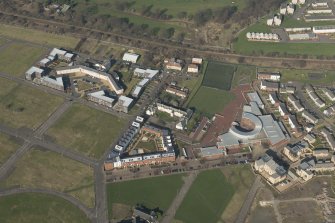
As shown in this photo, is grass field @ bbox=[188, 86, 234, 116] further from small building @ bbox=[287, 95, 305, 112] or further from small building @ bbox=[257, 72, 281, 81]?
small building @ bbox=[287, 95, 305, 112]

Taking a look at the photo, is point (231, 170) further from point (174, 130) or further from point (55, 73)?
point (55, 73)

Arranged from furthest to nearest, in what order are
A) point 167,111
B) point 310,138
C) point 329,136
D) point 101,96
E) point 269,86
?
1. point 269,86
2. point 101,96
3. point 167,111
4. point 329,136
5. point 310,138

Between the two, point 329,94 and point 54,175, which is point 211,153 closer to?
point 54,175

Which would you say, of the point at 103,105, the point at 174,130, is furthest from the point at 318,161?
the point at 103,105

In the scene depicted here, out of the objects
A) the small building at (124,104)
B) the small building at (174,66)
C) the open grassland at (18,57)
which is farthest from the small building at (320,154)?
the open grassland at (18,57)

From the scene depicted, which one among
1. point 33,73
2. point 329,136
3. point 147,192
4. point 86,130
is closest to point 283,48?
point 329,136
